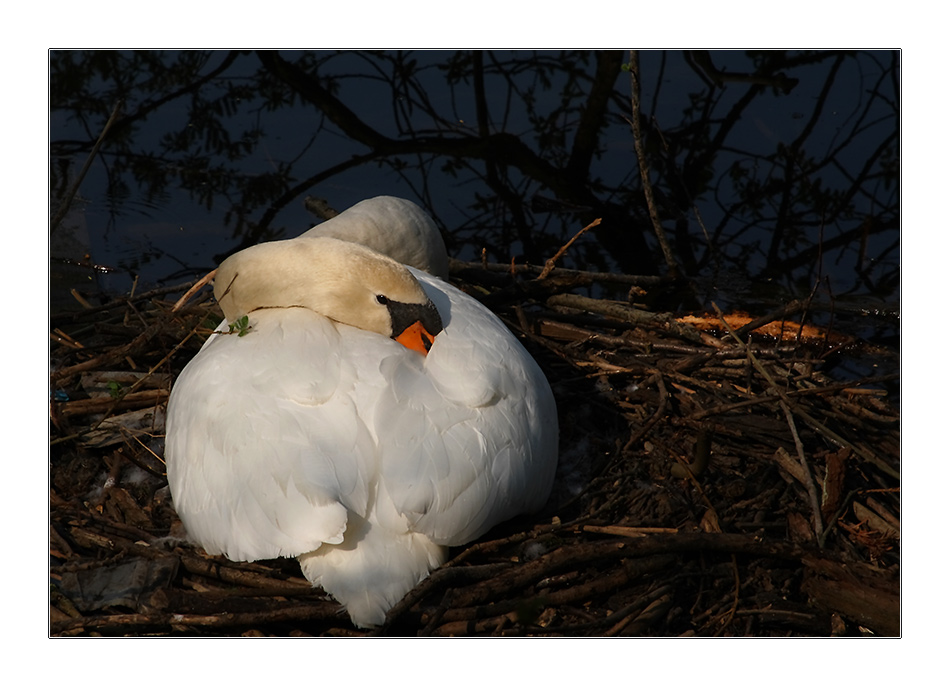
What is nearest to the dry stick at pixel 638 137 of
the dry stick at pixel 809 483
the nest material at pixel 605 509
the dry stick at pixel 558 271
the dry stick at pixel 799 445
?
the dry stick at pixel 558 271

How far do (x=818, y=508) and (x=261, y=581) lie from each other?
259 cm

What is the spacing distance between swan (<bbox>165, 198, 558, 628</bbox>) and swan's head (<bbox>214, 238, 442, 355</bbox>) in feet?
0.03

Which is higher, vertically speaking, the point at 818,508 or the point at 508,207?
the point at 508,207

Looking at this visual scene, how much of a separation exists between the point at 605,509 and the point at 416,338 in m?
1.23

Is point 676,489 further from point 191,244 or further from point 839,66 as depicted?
point 839,66

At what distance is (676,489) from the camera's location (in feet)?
15.0

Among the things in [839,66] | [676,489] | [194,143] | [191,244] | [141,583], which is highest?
[839,66]

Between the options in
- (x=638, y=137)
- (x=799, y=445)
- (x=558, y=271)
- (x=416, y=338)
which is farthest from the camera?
(x=638, y=137)

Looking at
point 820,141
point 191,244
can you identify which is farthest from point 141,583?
point 820,141

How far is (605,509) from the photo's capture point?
443 cm

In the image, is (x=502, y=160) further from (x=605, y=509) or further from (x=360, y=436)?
(x=360, y=436)

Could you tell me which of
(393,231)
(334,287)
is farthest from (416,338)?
(393,231)

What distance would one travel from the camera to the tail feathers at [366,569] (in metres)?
3.50

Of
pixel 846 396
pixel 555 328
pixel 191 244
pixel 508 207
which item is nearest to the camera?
pixel 846 396
